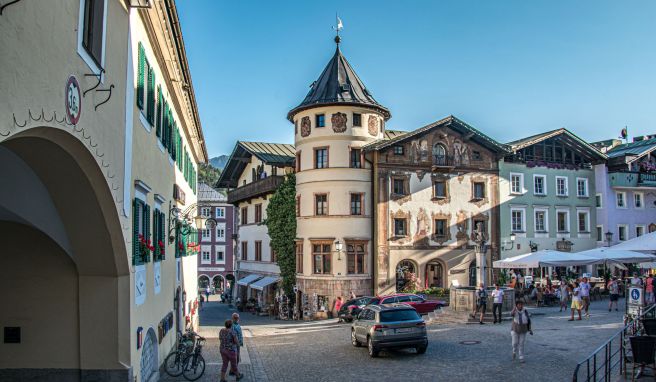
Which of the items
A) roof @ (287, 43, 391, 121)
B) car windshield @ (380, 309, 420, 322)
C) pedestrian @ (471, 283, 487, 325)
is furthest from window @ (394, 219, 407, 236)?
car windshield @ (380, 309, 420, 322)

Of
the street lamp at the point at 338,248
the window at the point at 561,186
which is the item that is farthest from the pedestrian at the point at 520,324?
the window at the point at 561,186

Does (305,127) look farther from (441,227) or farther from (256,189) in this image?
(441,227)

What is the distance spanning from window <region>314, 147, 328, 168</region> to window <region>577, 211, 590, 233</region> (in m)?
19.8

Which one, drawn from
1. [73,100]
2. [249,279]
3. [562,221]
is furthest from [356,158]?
[73,100]

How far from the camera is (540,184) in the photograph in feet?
146

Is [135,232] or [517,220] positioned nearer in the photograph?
[135,232]

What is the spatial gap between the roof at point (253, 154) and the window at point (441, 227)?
10.6 meters

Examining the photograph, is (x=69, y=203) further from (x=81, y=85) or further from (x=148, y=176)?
(x=148, y=176)

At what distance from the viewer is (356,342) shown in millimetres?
22484

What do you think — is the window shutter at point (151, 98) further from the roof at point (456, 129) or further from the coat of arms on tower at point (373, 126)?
the coat of arms on tower at point (373, 126)

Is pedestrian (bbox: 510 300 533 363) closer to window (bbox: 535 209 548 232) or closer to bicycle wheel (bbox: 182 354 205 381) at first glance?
bicycle wheel (bbox: 182 354 205 381)

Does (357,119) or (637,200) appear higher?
(357,119)

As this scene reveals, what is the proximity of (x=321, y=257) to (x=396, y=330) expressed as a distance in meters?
19.2

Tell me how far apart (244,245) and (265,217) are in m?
7.06
